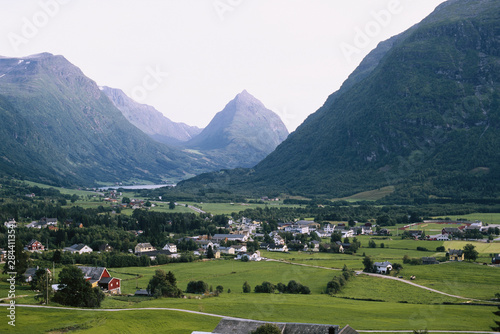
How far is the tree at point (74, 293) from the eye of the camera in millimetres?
45031

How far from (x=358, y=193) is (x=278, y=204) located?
29553mm

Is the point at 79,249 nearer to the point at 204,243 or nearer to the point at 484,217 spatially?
the point at 204,243

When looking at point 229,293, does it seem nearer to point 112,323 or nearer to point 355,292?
point 355,292

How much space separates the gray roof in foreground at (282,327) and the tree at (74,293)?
15.4 meters

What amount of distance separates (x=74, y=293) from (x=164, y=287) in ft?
32.9

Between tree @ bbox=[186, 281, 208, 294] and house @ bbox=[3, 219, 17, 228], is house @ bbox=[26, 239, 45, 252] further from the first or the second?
tree @ bbox=[186, 281, 208, 294]

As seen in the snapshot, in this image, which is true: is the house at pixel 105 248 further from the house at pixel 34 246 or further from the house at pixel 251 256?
the house at pixel 251 256

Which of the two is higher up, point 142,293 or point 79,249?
point 79,249

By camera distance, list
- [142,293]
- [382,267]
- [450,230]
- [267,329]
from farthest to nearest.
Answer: [450,230] < [382,267] < [142,293] < [267,329]

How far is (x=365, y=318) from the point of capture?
44125 mm

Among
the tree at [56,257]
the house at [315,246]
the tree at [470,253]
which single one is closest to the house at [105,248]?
the tree at [56,257]

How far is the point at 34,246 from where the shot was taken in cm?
8181

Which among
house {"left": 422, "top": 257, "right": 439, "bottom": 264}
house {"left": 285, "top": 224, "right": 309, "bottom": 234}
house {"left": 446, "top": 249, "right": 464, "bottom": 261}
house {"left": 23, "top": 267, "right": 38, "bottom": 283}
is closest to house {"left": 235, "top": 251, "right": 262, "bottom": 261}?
house {"left": 422, "top": 257, "right": 439, "bottom": 264}

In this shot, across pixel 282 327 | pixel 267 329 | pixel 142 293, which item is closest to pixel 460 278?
pixel 282 327
